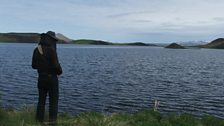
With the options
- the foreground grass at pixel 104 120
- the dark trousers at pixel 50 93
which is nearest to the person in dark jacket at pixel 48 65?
the dark trousers at pixel 50 93

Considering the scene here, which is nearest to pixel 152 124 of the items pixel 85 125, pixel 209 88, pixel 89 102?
pixel 85 125

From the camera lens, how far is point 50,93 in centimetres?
1132

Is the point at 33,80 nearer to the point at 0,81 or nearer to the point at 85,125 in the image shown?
the point at 0,81

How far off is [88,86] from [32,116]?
25782 millimetres

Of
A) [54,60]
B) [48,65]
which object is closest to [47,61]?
[48,65]

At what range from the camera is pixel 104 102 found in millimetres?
28453

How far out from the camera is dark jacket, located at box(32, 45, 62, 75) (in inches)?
431

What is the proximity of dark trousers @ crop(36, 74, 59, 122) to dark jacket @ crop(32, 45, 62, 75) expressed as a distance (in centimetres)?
18

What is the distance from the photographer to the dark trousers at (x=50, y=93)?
→ 36.6 feet

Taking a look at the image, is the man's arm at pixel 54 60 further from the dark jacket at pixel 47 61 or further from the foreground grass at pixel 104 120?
the foreground grass at pixel 104 120

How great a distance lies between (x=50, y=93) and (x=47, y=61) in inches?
38.5

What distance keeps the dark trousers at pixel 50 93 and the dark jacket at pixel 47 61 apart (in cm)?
18

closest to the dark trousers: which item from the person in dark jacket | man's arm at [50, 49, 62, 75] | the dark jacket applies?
the person in dark jacket

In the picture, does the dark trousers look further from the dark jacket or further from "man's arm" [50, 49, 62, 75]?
"man's arm" [50, 49, 62, 75]
